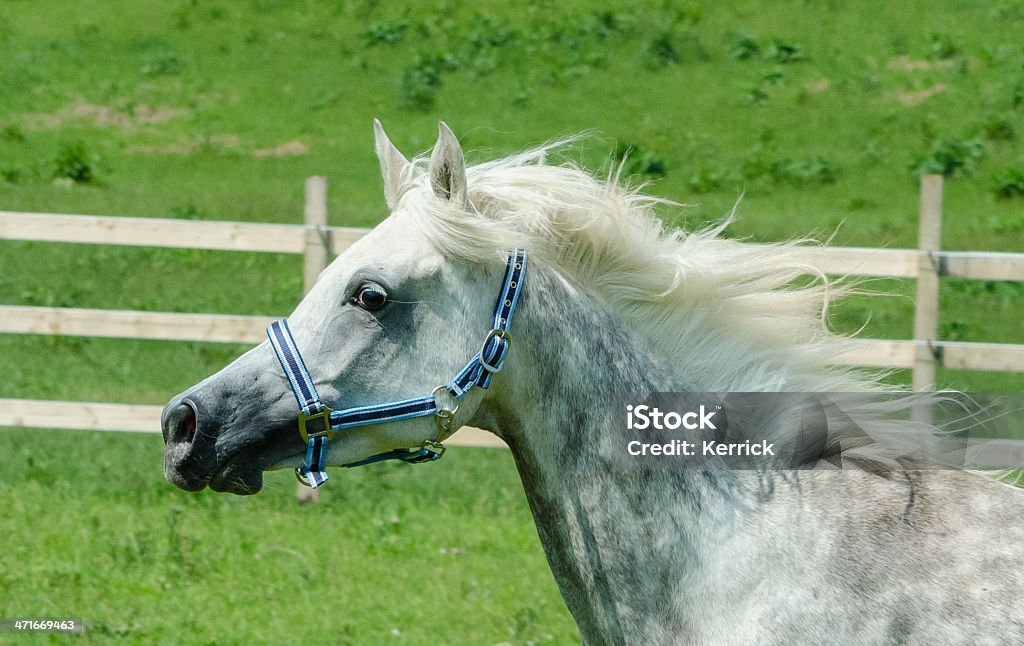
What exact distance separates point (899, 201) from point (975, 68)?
396 centimetres

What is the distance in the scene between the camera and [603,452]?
277cm

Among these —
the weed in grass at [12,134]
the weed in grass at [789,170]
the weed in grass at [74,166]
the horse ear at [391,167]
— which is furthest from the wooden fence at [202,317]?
the weed in grass at [12,134]

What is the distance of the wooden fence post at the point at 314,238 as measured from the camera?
6.50 metres

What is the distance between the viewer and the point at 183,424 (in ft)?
8.89

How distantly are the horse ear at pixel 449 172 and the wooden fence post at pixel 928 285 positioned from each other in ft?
13.5

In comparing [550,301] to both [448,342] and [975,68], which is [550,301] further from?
[975,68]

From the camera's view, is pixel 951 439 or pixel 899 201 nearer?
pixel 951 439

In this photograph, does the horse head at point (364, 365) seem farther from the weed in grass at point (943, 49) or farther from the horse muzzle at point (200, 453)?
the weed in grass at point (943, 49)

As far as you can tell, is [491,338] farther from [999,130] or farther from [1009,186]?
[999,130]

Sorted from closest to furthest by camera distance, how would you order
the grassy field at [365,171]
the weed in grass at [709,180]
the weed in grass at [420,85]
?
1. the grassy field at [365,171]
2. the weed in grass at [709,180]
3. the weed in grass at [420,85]

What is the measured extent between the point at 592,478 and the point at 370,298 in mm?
648


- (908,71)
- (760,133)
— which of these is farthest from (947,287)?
(908,71)

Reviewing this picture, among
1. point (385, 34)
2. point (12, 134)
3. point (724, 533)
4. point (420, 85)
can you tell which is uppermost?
point (385, 34)

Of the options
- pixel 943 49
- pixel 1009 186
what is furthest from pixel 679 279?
pixel 943 49
